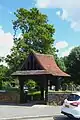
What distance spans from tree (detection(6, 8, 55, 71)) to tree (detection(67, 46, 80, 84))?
36.0 ft

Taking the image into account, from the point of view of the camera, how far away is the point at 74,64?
64.1 m

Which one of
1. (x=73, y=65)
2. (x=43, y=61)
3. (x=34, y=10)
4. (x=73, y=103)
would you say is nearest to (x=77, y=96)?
(x=73, y=103)

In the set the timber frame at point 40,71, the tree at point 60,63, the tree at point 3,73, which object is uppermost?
the tree at point 60,63

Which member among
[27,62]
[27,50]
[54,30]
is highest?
[54,30]

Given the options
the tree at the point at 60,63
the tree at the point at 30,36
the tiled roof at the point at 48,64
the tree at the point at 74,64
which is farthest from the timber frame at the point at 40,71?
the tree at the point at 74,64

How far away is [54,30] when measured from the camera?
53.4 meters

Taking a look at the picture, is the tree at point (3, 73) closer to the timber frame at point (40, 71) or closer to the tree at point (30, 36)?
the tree at point (30, 36)

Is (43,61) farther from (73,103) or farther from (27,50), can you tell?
(73,103)

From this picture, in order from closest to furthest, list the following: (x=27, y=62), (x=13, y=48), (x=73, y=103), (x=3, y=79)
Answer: (x=73, y=103) < (x=27, y=62) < (x=13, y=48) < (x=3, y=79)

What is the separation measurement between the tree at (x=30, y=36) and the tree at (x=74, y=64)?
10976mm

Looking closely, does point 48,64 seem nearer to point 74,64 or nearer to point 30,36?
point 30,36

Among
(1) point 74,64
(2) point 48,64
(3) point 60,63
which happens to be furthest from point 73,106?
(1) point 74,64

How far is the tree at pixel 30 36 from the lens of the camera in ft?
168

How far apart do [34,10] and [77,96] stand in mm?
34637
